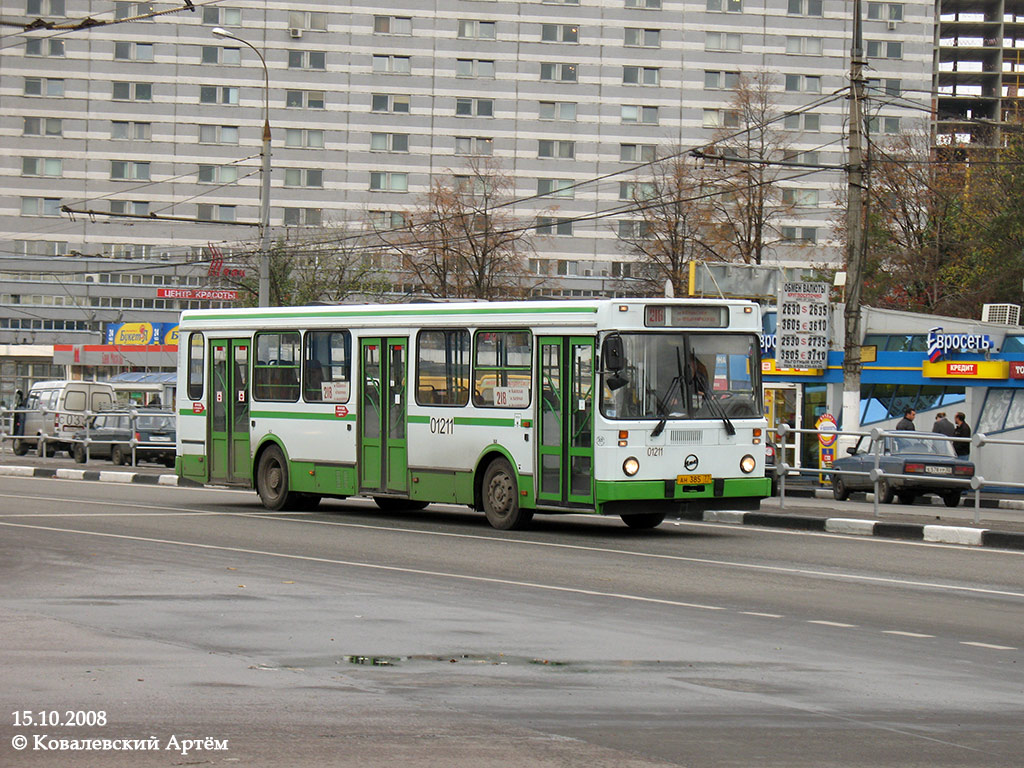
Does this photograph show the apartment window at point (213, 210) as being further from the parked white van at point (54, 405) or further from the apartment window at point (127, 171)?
the parked white van at point (54, 405)

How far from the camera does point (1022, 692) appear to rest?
8195 mm

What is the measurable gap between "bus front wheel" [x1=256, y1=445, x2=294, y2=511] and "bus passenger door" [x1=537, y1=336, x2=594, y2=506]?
207 inches

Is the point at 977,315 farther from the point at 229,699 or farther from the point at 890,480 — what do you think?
the point at 229,699

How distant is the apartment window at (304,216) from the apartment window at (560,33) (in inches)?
667

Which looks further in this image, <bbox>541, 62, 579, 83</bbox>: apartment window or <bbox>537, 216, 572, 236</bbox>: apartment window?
<bbox>541, 62, 579, 83</bbox>: apartment window

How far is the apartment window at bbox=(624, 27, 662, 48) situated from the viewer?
299 feet

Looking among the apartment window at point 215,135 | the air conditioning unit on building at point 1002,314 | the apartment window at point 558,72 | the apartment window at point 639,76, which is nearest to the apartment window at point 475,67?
the apartment window at point 558,72

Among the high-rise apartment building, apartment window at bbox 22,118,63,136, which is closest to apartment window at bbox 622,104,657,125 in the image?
the high-rise apartment building

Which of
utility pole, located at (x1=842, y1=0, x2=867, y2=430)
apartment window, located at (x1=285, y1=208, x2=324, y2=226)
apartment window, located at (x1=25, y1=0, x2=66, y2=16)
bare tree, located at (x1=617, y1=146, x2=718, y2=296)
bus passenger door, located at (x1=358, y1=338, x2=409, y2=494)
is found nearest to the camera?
bus passenger door, located at (x1=358, y1=338, x2=409, y2=494)

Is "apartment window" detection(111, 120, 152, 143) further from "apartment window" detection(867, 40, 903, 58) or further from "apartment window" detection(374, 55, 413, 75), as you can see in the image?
"apartment window" detection(867, 40, 903, 58)

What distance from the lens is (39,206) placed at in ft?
293

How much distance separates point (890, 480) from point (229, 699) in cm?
2240

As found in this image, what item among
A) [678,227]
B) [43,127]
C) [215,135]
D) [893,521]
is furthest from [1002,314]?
[43,127]

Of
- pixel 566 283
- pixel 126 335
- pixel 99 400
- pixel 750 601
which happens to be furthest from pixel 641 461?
pixel 566 283
